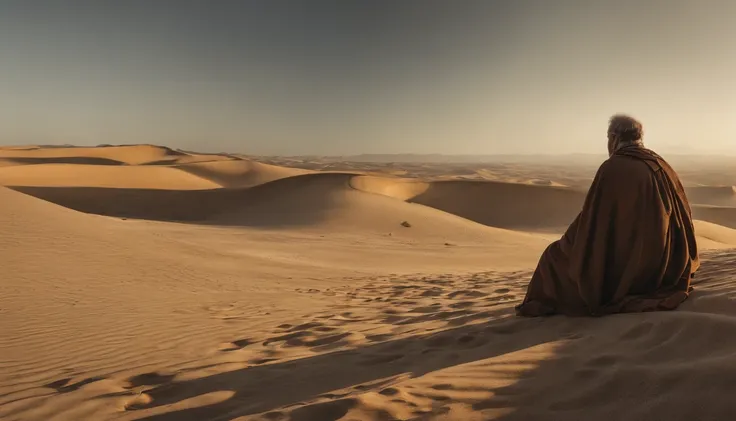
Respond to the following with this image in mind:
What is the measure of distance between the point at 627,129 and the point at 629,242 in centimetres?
110

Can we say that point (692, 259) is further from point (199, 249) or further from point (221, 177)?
point (221, 177)

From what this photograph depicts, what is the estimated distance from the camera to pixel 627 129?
470cm

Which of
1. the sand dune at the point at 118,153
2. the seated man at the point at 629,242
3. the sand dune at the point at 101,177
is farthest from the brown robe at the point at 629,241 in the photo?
the sand dune at the point at 118,153

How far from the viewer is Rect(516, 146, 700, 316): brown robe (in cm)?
427

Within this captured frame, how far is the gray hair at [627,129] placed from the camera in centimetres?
468

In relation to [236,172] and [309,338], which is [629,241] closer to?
[309,338]

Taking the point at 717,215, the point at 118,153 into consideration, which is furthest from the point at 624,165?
the point at 118,153

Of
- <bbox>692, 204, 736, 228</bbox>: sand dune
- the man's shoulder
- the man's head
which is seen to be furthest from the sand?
<bbox>692, 204, 736, 228</bbox>: sand dune

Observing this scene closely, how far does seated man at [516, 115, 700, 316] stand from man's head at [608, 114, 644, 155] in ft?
0.36

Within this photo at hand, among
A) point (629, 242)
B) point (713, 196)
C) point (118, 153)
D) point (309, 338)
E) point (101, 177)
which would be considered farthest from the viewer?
point (118, 153)

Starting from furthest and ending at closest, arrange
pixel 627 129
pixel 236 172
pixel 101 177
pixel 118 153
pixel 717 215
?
pixel 118 153 < pixel 236 172 < pixel 101 177 < pixel 717 215 < pixel 627 129

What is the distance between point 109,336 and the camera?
5.50 m

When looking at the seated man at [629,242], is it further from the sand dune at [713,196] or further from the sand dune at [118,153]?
the sand dune at [118,153]

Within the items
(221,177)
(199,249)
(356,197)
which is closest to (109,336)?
(199,249)
